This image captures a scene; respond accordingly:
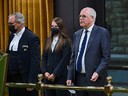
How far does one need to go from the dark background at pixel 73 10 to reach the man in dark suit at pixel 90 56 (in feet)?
4.15

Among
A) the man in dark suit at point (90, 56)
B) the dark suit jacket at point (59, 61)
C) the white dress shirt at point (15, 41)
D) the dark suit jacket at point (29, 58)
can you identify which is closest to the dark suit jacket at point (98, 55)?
the man in dark suit at point (90, 56)

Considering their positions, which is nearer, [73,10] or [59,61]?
[59,61]

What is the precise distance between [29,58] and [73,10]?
1.46 metres

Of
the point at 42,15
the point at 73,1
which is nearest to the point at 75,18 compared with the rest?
the point at 73,1

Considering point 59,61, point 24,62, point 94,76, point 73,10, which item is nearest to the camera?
point 94,76

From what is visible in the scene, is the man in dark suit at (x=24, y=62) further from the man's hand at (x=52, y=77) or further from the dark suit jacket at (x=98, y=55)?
the dark suit jacket at (x=98, y=55)

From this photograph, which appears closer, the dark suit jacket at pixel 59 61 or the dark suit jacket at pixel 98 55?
the dark suit jacket at pixel 98 55

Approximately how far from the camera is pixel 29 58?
249 centimetres

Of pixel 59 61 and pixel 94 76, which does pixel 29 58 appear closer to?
pixel 59 61

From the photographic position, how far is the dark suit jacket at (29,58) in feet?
7.97

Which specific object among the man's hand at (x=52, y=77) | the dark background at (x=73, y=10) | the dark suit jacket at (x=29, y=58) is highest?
the dark background at (x=73, y=10)

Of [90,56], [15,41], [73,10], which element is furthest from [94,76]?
[73,10]

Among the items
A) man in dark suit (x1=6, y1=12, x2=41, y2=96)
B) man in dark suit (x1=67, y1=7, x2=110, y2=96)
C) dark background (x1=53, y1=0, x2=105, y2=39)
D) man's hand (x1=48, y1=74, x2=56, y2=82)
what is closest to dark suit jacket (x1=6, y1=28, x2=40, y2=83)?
man in dark suit (x1=6, y1=12, x2=41, y2=96)

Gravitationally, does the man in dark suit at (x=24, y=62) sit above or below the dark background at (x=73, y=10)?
below
